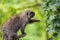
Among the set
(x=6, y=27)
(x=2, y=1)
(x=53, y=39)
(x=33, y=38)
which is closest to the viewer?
(x=53, y=39)

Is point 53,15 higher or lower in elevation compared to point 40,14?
higher

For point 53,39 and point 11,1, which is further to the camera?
point 11,1

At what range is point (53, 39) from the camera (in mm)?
4836

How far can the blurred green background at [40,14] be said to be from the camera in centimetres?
447

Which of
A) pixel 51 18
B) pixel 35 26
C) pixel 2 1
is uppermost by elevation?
pixel 51 18

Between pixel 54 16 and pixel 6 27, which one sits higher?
pixel 54 16

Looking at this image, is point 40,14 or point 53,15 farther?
point 40,14

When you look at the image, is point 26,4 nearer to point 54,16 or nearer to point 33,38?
point 33,38

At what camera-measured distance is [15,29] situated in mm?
5344

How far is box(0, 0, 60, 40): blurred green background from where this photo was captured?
447cm

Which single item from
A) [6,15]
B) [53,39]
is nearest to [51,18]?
[53,39]

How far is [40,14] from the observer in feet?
19.7

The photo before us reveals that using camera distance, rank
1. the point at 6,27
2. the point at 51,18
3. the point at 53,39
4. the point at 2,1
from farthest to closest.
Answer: the point at 2,1, the point at 6,27, the point at 53,39, the point at 51,18

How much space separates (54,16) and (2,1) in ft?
8.84
